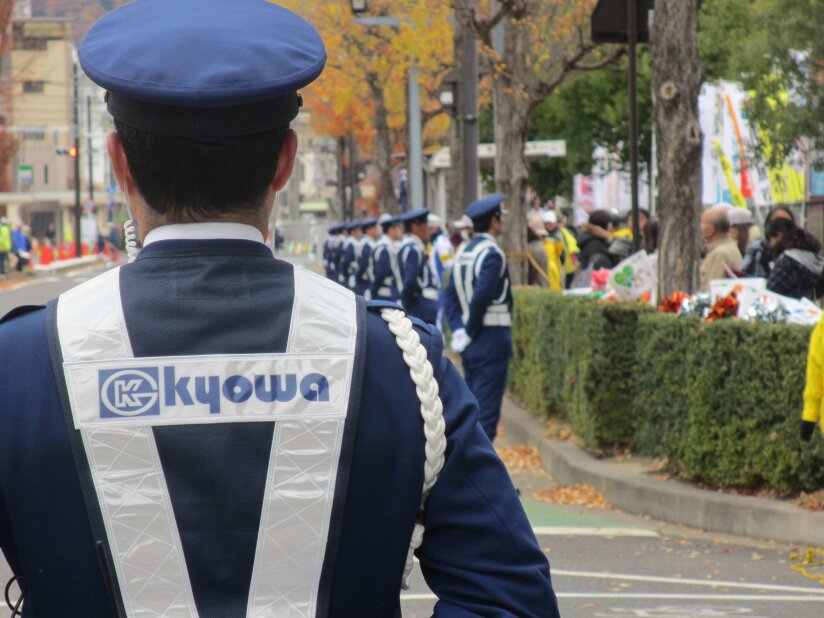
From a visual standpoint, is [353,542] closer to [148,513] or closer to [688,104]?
[148,513]

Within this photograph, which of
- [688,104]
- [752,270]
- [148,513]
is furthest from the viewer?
[752,270]

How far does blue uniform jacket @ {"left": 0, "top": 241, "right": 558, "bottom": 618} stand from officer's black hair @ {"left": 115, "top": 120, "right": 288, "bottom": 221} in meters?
0.05

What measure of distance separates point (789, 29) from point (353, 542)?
18.8 meters

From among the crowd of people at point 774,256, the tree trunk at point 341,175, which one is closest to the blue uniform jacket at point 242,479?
the crowd of people at point 774,256

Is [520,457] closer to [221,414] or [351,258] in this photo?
[221,414]

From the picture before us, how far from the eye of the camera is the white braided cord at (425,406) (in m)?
1.97

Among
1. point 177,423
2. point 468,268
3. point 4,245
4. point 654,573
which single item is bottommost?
point 4,245

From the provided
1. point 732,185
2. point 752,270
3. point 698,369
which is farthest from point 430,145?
point 698,369

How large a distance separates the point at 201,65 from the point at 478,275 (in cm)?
898

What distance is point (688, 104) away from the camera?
1134 cm

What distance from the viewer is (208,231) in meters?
1.99

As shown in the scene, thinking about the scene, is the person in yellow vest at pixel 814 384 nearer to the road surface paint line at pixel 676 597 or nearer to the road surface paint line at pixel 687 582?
the road surface paint line at pixel 687 582

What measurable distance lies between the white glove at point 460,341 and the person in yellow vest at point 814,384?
10.9 feet

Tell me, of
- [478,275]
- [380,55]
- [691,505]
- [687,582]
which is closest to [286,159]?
[687,582]
